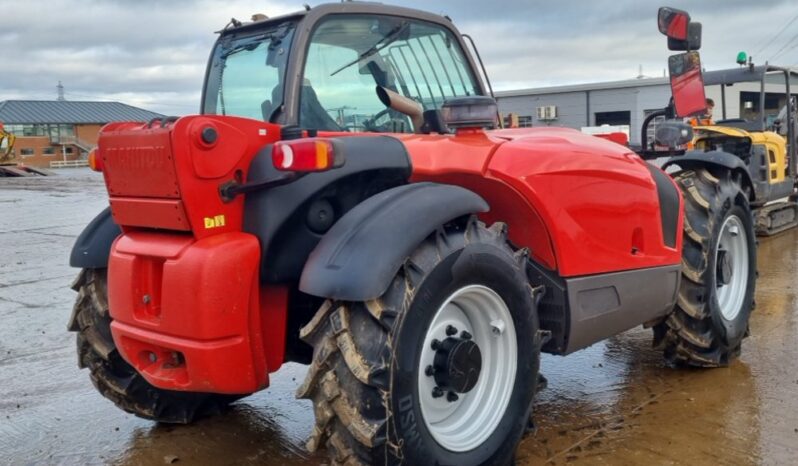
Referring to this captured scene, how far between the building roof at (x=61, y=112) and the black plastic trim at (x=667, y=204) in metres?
66.3

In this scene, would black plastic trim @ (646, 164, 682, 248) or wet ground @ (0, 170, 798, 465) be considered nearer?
wet ground @ (0, 170, 798, 465)

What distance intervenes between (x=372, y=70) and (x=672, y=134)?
6.59ft

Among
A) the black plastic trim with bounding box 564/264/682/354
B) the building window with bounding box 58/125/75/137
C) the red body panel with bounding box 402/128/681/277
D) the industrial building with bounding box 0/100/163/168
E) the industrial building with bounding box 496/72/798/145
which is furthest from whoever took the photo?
the building window with bounding box 58/125/75/137

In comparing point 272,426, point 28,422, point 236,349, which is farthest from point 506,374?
point 28,422

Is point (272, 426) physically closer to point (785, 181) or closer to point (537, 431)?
point (537, 431)

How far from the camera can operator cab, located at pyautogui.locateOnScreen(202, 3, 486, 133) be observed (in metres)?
3.45

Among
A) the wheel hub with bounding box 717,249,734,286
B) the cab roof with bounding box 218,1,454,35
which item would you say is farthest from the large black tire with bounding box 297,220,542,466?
the wheel hub with bounding box 717,249,734,286

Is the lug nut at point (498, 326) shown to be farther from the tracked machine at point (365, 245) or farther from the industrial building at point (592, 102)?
the industrial building at point (592, 102)

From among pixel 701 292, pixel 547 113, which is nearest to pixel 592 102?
pixel 547 113

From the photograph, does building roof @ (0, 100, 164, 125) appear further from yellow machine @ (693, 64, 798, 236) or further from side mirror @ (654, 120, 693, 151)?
side mirror @ (654, 120, 693, 151)

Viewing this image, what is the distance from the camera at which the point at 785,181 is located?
10.7m

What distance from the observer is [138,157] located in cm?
288

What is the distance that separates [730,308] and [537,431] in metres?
1.94

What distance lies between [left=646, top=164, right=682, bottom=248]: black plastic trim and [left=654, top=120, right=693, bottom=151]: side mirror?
336mm
